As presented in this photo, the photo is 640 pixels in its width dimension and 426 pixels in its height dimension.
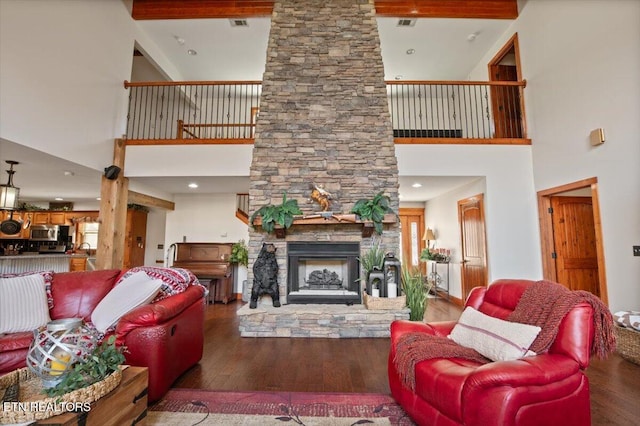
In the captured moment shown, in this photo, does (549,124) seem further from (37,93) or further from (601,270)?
(37,93)

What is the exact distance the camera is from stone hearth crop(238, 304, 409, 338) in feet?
11.9

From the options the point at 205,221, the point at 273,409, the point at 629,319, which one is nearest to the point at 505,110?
the point at 629,319

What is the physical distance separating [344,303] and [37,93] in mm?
4418

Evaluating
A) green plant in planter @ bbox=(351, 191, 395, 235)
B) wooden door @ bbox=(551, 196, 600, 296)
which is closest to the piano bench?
green plant in planter @ bbox=(351, 191, 395, 235)

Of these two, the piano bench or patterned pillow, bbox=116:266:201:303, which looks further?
the piano bench

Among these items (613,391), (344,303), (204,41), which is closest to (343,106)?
(344,303)

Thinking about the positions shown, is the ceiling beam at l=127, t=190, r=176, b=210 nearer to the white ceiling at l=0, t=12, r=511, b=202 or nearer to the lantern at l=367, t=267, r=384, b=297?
the white ceiling at l=0, t=12, r=511, b=202

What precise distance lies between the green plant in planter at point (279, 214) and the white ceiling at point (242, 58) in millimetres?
1343

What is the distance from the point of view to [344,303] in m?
4.00

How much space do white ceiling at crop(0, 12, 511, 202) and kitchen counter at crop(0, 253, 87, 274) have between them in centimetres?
133

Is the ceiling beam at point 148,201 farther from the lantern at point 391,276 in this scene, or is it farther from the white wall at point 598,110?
the white wall at point 598,110

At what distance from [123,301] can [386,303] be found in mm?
2805

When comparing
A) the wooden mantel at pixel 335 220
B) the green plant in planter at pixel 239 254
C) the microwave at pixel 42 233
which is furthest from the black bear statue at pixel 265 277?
the microwave at pixel 42 233

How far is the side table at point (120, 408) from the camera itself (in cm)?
118
